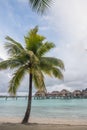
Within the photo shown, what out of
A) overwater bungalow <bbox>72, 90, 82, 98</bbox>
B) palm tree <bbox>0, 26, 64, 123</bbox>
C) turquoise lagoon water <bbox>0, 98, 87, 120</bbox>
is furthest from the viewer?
overwater bungalow <bbox>72, 90, 82, 98</bbox>

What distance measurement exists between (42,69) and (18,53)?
1.94 m

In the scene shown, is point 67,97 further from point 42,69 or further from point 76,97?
point 42,69

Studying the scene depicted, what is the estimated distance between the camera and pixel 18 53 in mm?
17766

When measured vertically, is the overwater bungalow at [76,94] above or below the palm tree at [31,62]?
above

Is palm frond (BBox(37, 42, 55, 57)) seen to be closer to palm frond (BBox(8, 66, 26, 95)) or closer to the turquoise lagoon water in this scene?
palm frond (BBox(8, 66, 26, 95))

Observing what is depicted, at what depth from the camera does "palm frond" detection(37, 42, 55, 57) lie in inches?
714

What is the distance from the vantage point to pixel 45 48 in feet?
59.8

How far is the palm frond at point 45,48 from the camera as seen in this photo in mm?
18141

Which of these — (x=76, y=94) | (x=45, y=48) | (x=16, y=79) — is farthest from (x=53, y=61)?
(x=76, y=94)

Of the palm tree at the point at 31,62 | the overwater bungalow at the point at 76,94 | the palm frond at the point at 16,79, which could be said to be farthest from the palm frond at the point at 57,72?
the overwater bungalow at the point at 76,94

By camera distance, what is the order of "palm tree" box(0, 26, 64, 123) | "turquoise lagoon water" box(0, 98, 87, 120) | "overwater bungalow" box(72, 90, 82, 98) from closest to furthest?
"palm tree" box(0, 26, 64, 123)
"turquoise lagoon water" box(0, 98, 87, 120)
"overwater bungalow" box(72, 90, 82, 98)

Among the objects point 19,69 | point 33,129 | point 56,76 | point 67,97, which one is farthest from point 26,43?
point 67,97

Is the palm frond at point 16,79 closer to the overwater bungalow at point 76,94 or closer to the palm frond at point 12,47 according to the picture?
the palm frond at point 12,47

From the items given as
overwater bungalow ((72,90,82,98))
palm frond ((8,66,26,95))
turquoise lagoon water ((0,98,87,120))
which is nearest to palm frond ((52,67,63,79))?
palm frond ((8,66,26,95))
